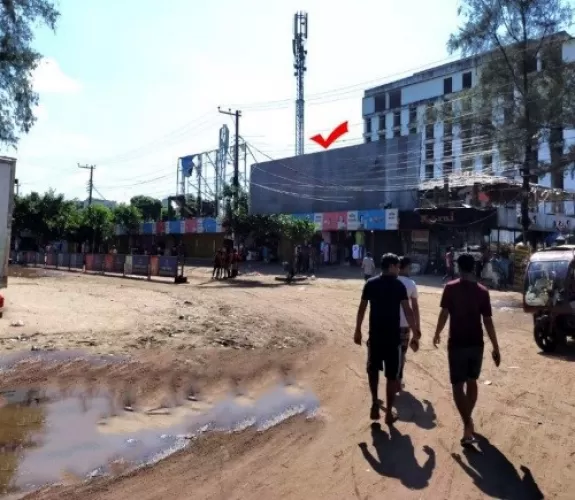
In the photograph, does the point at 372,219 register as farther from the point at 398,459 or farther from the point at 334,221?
the point at 398,459

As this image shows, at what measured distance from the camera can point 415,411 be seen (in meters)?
6.71

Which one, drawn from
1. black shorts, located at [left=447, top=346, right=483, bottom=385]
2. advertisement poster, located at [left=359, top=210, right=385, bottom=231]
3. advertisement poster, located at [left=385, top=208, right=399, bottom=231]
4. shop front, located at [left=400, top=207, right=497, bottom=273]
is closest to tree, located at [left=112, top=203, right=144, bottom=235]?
advertisement poster, located at [left=359, top=210, right=385, bottom=231]

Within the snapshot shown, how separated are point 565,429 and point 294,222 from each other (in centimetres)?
2707

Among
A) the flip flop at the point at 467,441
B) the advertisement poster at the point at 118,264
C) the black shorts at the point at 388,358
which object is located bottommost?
the flip flop at the point at 467,441

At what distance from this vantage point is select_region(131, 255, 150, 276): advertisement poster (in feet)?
93.2

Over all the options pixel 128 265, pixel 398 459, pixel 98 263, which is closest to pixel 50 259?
pixel 98 263

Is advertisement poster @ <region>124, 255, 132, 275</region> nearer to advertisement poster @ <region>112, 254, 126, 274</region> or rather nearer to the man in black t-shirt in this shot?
advertisement poster @ <region>112, 254, 126, 274</region>

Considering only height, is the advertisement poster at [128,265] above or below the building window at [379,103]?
below

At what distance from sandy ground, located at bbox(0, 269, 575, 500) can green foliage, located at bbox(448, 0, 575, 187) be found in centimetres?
1197

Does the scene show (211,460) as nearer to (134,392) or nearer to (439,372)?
(134,392)

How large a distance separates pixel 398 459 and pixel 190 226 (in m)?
45.0

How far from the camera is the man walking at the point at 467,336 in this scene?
5.62m

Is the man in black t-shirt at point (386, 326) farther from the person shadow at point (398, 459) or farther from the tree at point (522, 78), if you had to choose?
the tree at point (522, 78)

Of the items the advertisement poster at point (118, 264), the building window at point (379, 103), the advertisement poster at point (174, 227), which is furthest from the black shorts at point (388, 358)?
the building window at point (379, 103)
